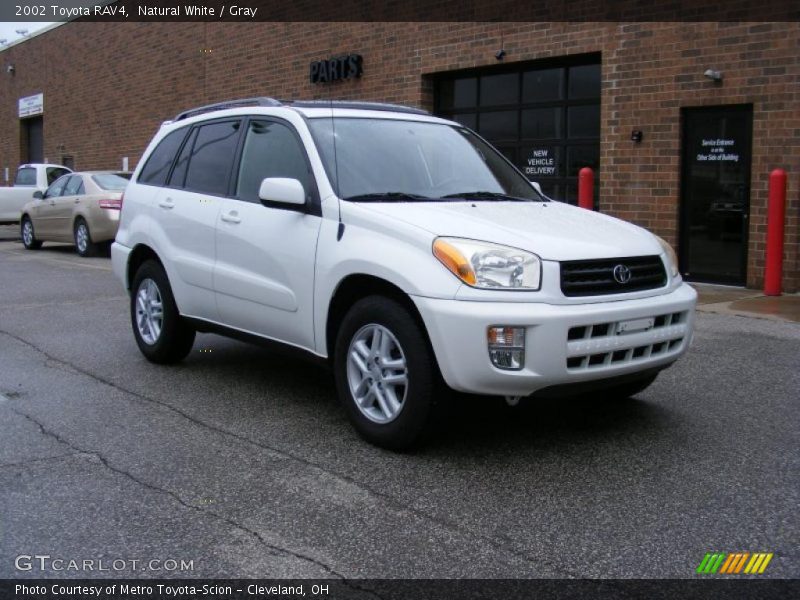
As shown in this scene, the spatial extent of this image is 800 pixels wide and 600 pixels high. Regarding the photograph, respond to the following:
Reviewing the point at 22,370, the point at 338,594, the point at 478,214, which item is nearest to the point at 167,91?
the point at 22,370

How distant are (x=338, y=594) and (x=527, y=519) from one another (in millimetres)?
1006

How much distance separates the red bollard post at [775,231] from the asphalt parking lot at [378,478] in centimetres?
411

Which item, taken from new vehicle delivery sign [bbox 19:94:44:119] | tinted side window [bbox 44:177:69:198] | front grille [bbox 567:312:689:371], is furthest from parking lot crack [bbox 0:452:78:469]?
new vehicle delivery sign [bbox 19:94:44:119]

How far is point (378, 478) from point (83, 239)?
13.6 meters

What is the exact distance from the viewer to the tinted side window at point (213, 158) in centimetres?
609

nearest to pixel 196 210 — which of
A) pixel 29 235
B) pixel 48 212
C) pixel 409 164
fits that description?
pixel 409 164

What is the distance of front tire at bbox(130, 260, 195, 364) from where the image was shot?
21.5 ft

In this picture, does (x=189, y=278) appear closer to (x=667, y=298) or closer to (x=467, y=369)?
(x=467, y=369)

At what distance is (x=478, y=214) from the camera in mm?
4867

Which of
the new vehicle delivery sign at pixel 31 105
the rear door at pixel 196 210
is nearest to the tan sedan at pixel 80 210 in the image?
the rear door at pixel 196 210

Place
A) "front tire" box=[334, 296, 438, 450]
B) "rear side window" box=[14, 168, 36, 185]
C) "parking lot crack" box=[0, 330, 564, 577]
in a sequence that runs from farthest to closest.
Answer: "rear side window" box=[14, 168, 36, 185] < "front tire" box=[334, 296, 438, 450] < "parking lot crack" box=[0, 330, 564, 577]

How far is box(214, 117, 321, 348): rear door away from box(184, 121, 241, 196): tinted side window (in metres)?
0.15

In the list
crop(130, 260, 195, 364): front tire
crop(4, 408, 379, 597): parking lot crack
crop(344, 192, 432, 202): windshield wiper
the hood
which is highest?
crop(344, 192, 432, 202): windshield wiper

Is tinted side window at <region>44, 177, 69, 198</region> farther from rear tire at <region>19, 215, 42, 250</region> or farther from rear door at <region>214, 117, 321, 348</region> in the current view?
rear door at <region>214, 117, 321, 348</region>
